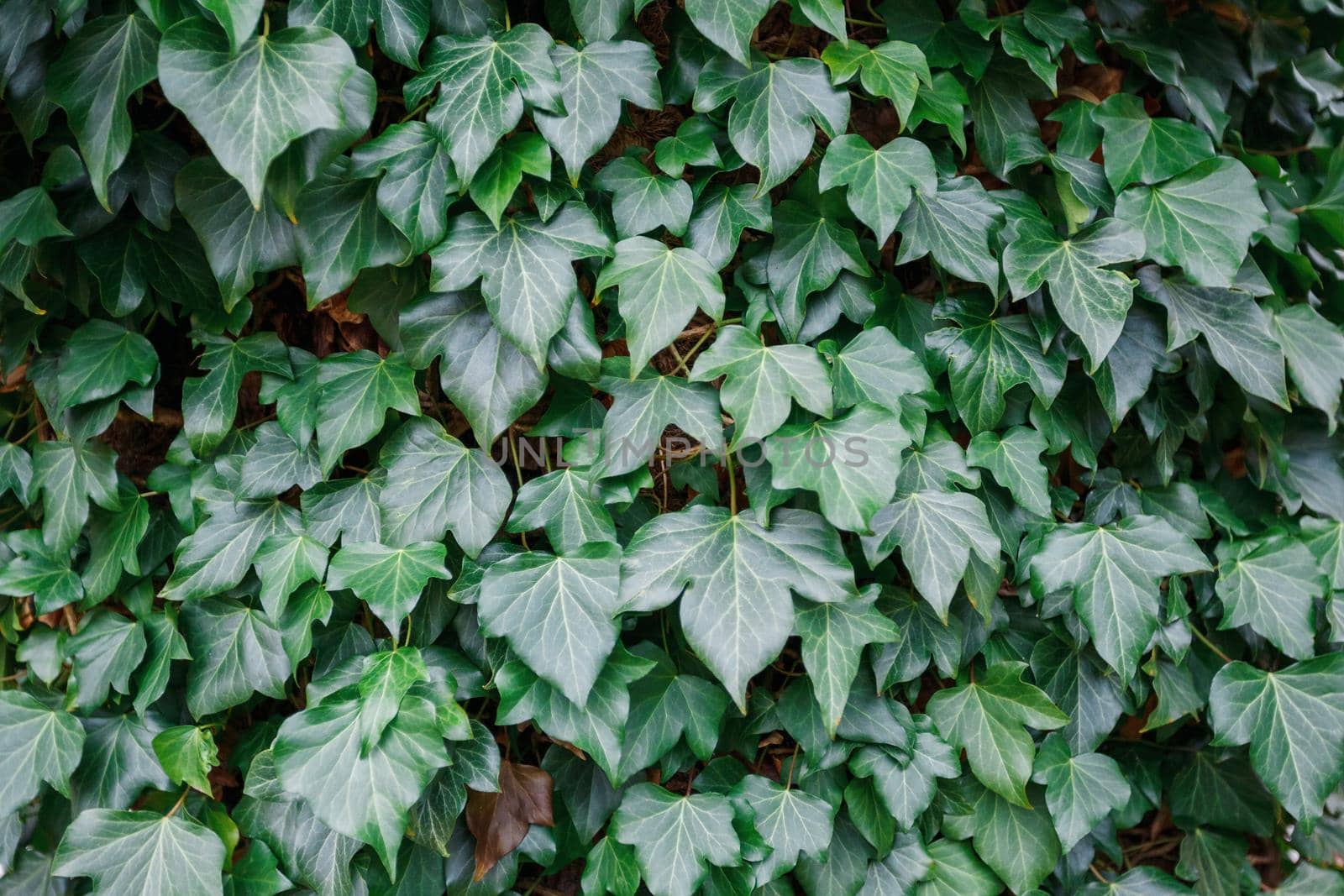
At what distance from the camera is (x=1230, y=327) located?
5.23 feet

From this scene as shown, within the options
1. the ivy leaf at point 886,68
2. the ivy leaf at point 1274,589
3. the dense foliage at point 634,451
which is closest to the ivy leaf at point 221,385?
the dense foliage at point 634,451

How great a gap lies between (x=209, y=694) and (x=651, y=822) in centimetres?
78

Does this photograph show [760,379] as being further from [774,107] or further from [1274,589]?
[1274,589]

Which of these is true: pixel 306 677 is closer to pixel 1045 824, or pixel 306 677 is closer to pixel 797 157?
pixel 797 157

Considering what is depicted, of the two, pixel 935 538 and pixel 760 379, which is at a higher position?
pixel 760 379

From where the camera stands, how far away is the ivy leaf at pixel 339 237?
1376 mm

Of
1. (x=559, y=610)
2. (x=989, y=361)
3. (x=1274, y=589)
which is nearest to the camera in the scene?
(x=559, y=610)

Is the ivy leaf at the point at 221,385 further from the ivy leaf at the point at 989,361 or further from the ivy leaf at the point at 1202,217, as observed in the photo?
the ivy leaf at the point at 1202,217

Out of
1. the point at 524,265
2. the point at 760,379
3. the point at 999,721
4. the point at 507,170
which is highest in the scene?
the point at 507,170

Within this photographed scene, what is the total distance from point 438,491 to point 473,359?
0.22m

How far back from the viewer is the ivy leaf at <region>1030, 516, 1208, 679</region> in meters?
1.47

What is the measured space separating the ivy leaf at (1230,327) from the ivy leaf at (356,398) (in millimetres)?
1297

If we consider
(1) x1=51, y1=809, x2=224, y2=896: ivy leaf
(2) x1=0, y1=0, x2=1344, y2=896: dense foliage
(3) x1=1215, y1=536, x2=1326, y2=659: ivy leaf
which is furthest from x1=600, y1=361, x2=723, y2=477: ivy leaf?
(3) x1=1215, y1=536, x2=1326, y2=659: ivy leaf

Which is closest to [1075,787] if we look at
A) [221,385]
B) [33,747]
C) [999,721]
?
[999,721]
